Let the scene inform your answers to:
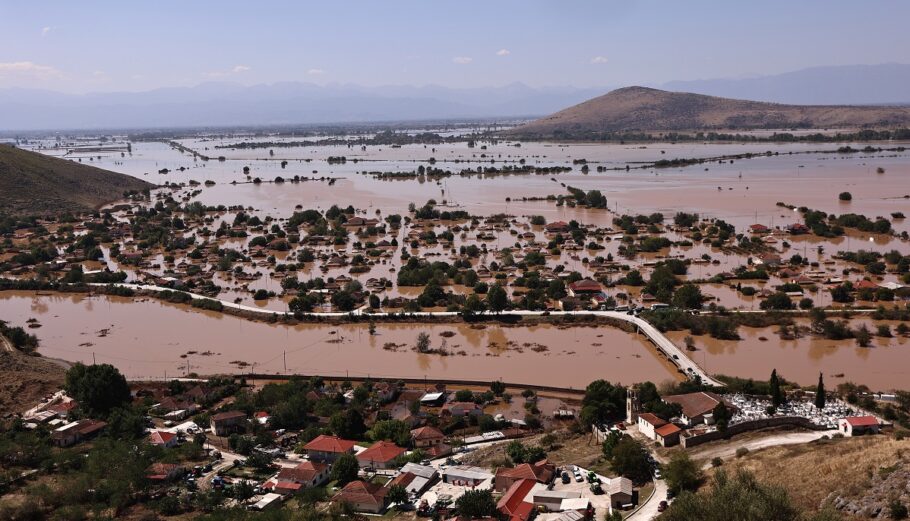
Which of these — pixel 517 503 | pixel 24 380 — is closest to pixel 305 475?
pixel 517 503

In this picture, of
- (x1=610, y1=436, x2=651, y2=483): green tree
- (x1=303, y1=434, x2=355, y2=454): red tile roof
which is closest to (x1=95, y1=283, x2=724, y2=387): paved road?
(x1=610, y1=436, x2=651, y2=483): green tree

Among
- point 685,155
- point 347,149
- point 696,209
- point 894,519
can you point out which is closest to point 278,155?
point 347,149

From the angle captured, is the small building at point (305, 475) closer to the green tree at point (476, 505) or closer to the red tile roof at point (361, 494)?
the red tile roof at point (361, 494)

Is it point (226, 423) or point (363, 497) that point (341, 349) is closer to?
point (226, 423)

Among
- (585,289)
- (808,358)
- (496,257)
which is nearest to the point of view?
(808,358)

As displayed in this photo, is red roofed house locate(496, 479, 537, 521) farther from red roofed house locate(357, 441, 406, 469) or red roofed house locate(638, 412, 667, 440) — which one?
red roofed house locate(638, 412, 667, 440)
